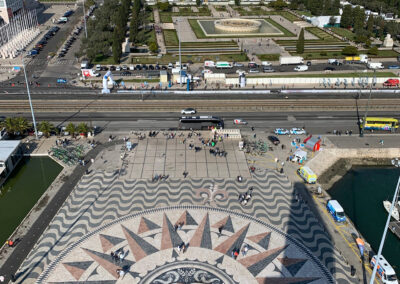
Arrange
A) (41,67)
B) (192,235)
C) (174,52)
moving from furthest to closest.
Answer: (174,52), (41,67), (192,235)

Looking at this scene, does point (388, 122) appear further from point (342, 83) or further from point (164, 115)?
point (164, 115)

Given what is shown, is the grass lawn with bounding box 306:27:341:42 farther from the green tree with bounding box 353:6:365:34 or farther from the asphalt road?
the asphalt road

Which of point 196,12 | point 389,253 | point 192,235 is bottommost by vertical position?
point 389,253

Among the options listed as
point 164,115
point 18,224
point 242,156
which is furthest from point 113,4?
point 18,224

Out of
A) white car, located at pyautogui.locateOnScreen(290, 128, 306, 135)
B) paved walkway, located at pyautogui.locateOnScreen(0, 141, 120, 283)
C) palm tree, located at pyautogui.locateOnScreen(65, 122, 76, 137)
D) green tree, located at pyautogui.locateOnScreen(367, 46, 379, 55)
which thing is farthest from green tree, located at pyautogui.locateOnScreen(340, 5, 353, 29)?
paved walkway, located at pyautogui.locateOnScreen(0, 141, 120, 283)

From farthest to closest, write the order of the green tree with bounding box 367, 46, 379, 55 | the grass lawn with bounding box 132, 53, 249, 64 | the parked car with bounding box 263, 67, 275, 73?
the green tree with bounding box 367, 46, 379, 55, the grass lawn with bounding box 132, 53, 249, 64, the parked car with bounding box 263, 67, 275, 73

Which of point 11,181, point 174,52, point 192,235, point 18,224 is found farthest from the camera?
point 174,52

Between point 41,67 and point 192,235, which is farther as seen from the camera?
point 41,67
